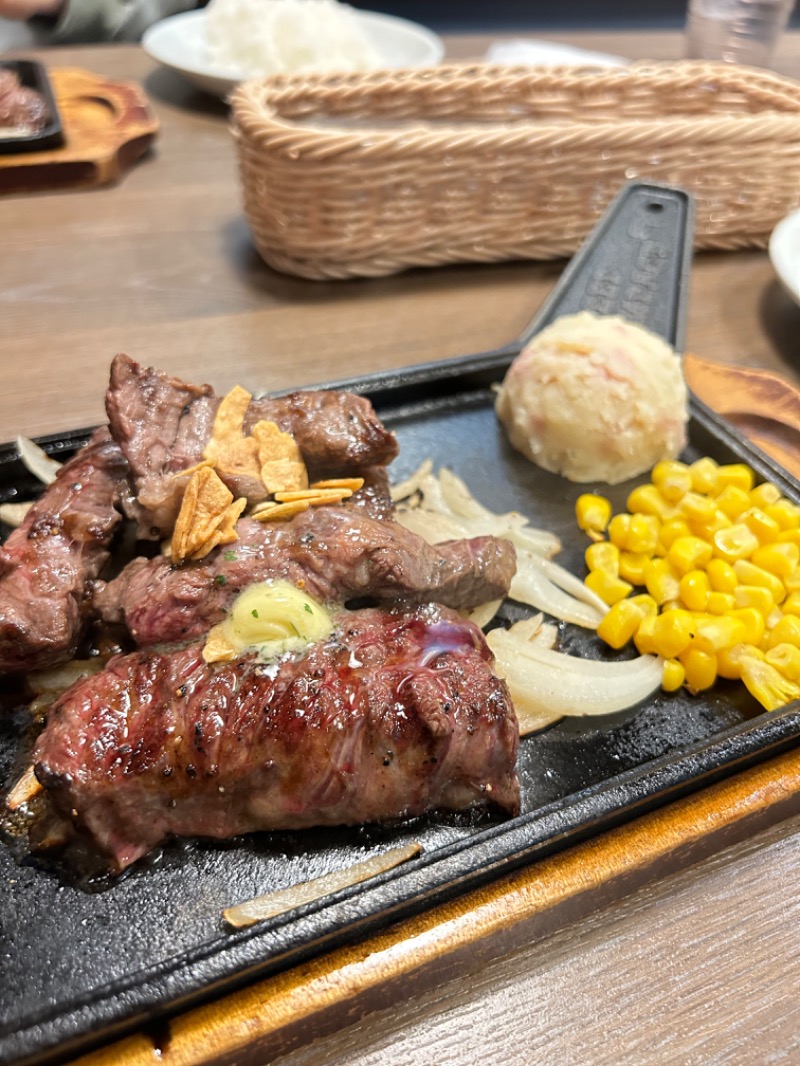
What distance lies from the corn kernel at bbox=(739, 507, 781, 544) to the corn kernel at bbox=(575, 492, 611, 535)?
1.35 feet

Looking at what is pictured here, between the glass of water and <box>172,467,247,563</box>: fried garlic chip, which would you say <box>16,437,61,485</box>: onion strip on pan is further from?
the glass of water

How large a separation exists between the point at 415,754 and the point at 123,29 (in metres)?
6.52

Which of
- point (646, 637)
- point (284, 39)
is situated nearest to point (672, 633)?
point (646, 637)

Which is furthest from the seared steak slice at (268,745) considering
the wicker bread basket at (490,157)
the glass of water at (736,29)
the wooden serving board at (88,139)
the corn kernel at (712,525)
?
the glass of water at (736,29)

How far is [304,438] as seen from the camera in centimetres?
218

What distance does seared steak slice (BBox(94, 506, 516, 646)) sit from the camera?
5.88 feet

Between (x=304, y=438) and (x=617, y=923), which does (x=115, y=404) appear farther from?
(x=617, y=923)

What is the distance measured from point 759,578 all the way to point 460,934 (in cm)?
131

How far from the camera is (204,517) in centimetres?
191

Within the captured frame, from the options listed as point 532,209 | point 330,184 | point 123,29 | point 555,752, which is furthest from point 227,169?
point 555,752

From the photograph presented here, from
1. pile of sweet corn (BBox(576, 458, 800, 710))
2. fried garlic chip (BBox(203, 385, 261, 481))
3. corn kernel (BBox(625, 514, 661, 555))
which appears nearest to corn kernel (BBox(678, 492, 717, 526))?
pile of sweet corn (BBox(576, 458, 800, 710))

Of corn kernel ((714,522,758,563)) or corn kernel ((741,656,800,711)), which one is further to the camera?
corn kernel ((714,522,758,563))

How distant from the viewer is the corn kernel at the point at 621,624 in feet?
7.14

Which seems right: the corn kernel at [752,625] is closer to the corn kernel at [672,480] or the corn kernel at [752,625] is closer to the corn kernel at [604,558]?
the corn kernel at [604,558]
